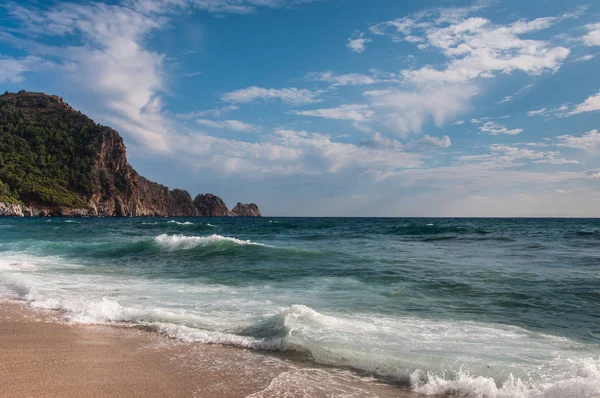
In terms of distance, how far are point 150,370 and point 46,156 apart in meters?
118

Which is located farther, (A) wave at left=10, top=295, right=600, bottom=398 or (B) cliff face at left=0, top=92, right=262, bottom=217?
(B) cliff face at left=0, top=92, right=262, bottom=217

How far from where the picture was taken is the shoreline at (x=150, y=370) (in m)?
4.31

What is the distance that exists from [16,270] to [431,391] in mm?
14582

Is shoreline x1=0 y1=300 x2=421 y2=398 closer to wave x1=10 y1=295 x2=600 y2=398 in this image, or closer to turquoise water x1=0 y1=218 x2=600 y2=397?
wave x1=10 y1=295 x2=600 y2=398

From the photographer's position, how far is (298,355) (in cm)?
577

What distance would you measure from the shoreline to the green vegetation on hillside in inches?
3750

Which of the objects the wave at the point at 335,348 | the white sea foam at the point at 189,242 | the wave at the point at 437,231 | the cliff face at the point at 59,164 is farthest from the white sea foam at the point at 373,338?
the cliff face at the point at 59,164

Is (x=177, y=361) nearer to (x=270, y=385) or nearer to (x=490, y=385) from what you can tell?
(x=270, y=385)

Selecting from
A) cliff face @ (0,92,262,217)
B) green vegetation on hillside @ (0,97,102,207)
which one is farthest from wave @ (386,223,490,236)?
green vegetation on hillside @ (0,97,102,207)

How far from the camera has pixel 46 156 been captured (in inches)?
4060

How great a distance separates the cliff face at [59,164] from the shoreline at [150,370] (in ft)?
306

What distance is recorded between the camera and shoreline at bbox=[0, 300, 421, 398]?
14.1ft

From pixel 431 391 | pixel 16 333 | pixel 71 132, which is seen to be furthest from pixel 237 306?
pixel 71 132

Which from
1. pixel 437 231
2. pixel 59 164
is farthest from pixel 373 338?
pixel 59 164
